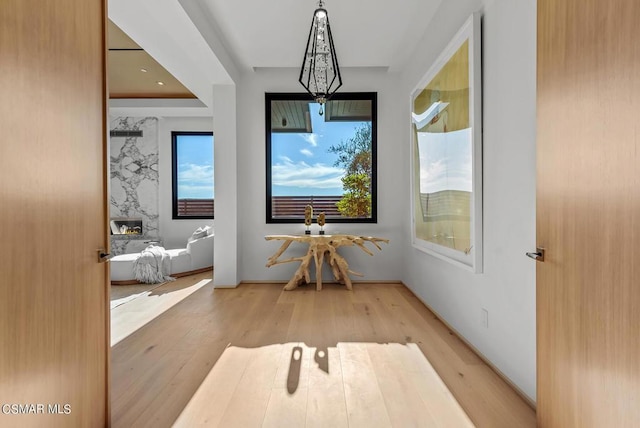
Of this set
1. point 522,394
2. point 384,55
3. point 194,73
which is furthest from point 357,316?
point 194,73

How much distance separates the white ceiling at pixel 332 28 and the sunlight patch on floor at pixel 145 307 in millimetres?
2905

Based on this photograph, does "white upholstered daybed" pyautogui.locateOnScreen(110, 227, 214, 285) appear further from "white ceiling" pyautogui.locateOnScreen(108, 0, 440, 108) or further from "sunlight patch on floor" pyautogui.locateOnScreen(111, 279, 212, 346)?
"white ceiling" pyautogui.locateOnScreen(108, 0, 440, 108)

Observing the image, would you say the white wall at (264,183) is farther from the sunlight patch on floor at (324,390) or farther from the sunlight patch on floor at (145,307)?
the sunlight patch on floor at (324,390)

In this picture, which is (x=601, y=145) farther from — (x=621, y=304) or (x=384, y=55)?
(x=384, y=55)

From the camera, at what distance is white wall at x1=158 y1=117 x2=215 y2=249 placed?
6.61m

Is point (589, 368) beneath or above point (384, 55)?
beneath

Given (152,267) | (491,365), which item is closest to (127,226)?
(152,267)

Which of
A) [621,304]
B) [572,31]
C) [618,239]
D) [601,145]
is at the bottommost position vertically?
[621,304]

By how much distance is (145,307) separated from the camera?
11.9 feet

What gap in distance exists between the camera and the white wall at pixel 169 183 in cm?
661

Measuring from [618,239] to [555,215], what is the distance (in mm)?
344

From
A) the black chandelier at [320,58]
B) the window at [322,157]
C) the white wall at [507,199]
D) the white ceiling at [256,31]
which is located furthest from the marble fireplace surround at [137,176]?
the white wall at [507,199]

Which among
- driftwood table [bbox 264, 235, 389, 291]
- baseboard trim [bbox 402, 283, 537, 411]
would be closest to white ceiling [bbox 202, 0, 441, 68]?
driftwood table [bbox 264, 235, 389, 291]

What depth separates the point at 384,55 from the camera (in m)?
4.16
